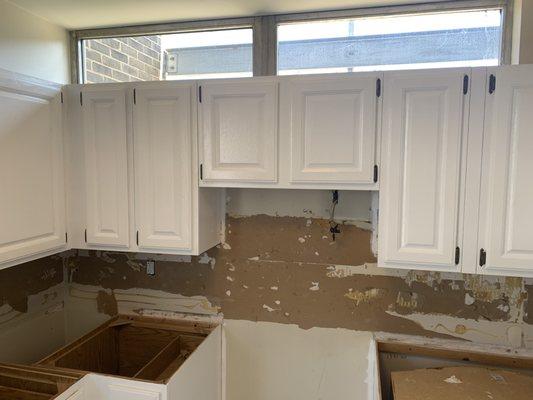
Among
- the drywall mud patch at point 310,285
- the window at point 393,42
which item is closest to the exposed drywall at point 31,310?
the drywall mud patch at point 310,285

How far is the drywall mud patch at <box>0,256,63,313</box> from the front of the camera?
2.10 m

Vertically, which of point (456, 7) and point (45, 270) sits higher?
point (456, 7)

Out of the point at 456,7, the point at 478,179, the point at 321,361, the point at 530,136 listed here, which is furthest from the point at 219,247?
the point at 456,7

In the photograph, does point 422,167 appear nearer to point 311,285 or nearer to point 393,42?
point 393,42

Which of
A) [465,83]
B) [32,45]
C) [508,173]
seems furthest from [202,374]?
[32,45]

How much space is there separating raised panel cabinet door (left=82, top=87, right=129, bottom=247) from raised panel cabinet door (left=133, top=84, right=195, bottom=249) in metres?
0.08

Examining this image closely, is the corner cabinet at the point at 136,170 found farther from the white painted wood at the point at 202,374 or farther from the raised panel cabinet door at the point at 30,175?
the white painted wood at the point at 202,374

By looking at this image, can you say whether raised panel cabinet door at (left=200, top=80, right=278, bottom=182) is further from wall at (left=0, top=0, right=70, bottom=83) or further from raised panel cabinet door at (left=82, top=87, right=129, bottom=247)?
wall at (left=0, top=0, right=70, bottom=83)

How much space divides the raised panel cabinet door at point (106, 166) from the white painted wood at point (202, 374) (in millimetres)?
696

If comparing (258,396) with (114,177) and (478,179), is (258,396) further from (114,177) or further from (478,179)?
(478,179)

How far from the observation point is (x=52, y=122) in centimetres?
191

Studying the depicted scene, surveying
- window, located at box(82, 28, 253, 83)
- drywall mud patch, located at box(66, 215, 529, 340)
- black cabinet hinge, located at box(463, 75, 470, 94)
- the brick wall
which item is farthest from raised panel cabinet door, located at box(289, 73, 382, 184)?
the brick wall

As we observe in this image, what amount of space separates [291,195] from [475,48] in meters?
1.19

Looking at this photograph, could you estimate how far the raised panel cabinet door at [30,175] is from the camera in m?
1.65
